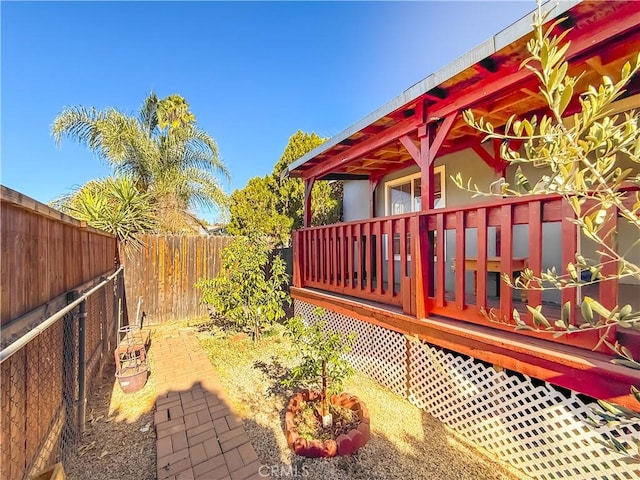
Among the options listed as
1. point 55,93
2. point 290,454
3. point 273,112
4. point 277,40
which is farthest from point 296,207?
point 55,93

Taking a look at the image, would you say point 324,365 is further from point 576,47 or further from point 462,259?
point 576,47

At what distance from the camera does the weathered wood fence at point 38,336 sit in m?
1.54

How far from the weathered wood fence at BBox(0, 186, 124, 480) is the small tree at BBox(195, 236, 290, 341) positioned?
2.20m

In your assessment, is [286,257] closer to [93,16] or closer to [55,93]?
[93,16]

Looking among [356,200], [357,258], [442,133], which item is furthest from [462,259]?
[356,200]

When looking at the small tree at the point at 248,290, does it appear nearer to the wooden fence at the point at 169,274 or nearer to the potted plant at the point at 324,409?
the wooden fence at the point at 169,274

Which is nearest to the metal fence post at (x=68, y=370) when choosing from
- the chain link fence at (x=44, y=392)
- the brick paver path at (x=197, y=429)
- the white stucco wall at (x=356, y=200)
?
the chain link fence at (x=44, y=392)

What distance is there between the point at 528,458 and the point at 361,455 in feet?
4.38

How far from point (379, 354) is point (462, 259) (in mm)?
1738

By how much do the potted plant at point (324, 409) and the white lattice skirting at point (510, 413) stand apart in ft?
2.84

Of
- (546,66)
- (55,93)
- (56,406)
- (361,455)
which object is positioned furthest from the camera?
(55,93)

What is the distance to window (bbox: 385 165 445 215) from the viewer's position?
17.6 feet

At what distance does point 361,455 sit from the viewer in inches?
97.8

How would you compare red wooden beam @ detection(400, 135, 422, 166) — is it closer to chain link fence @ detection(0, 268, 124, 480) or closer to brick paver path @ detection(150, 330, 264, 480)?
brick paver path @ detection(150, 330, 264, 480)
